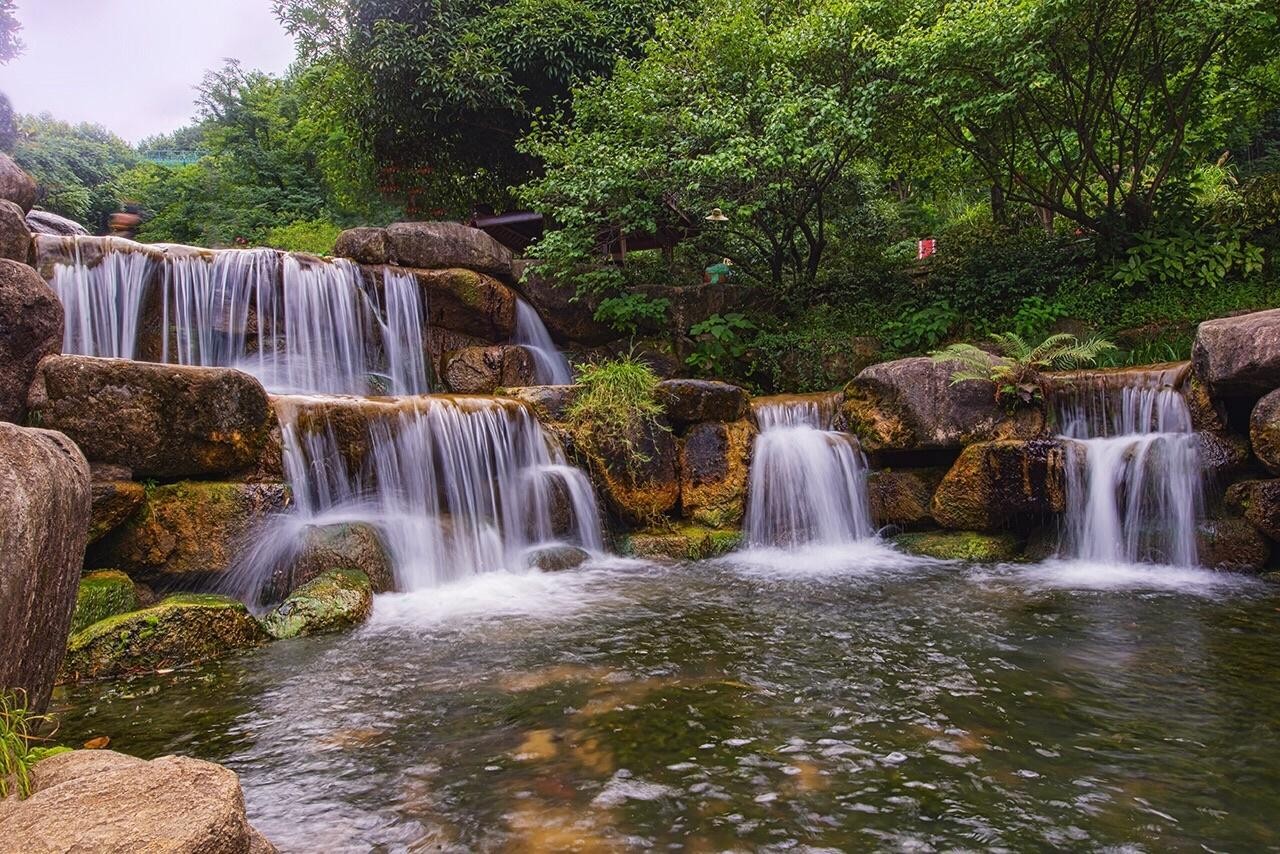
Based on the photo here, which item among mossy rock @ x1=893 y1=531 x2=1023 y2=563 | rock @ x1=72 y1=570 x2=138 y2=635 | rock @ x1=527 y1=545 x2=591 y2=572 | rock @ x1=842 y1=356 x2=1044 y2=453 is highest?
rock @ x1=842 y1=356 x2=1044 y2=453

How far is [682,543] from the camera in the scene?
8.96m

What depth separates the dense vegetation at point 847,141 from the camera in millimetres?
11250

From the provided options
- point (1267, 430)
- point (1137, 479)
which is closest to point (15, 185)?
point (1137, 479)

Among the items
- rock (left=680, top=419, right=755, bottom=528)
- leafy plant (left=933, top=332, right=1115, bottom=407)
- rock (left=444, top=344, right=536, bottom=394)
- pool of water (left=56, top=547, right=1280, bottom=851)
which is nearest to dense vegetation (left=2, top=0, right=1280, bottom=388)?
rock (left=444, top=344, right=536, bottom=394)

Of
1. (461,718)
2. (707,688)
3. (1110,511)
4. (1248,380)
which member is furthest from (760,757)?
(1248,380)

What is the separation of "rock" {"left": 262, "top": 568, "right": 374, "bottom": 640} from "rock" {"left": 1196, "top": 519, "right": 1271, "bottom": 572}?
8.11 meters

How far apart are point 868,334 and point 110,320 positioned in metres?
12.0

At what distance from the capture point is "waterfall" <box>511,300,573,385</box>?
1393cm

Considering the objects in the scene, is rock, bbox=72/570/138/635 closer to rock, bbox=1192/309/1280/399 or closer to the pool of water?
the pool of water

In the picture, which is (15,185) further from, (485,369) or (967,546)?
(967,546)

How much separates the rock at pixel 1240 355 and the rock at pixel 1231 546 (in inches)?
54.4

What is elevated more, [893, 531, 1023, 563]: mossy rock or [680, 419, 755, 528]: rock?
[680, 419, 755, 528]: rock

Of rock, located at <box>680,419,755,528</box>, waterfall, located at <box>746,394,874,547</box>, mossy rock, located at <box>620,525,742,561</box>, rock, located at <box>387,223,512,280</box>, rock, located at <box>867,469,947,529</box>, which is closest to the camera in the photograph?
mossy rock, located at <box>620,525,742,561</box>

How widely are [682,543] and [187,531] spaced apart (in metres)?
5.12
